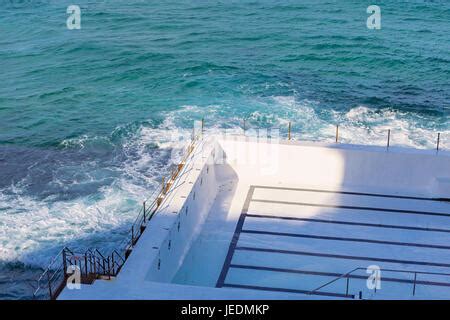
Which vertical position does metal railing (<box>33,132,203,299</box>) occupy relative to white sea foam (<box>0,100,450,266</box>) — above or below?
above

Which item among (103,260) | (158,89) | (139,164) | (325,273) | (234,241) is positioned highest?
(103,260)

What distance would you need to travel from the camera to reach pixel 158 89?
25.1m

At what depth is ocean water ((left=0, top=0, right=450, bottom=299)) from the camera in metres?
16.6

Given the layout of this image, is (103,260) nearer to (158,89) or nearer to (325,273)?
(325,273)

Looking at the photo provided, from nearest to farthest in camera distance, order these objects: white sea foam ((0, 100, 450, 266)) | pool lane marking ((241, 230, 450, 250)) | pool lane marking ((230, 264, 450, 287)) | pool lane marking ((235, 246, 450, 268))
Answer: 1. pool lane marking ((230, 264, 450, 287))
2. pool lane marking ((235, 246, 450, 268))
3. pool lane marking ((241, 230, 450, 250))
4. white sea foam ((0, 100, 450, 266))

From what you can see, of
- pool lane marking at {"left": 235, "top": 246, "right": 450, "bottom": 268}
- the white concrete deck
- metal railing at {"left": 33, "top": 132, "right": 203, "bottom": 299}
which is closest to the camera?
metal railing at {"left": 33, "top": 132, "right": 203, "bottom": 299}

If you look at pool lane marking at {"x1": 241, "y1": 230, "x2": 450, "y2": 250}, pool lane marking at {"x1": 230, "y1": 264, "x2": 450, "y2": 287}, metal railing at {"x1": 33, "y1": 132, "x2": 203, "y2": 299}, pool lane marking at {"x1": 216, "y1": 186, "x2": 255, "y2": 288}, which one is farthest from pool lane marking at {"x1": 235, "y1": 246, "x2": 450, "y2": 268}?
metal railing at {"x1": 33, "y1": 132, "x2": 203, "y2": 299}

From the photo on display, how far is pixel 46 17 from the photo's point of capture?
111ft

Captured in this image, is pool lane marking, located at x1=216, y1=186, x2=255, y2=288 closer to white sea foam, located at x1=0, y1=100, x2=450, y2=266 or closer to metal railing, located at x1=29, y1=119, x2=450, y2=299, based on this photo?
metal railing, located at x1=29, y1=119, x2=450, y2=299

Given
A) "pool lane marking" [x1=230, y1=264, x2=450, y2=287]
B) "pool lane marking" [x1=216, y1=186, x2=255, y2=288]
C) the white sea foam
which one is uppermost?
"pool lane marking" [x1=216, y1=186, x2=255, y2=288]

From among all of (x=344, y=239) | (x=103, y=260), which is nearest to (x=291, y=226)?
(x=344, y=239)

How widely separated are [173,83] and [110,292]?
1836 cm
